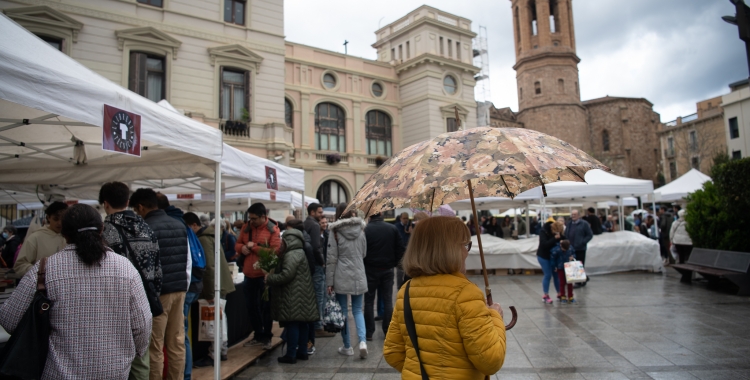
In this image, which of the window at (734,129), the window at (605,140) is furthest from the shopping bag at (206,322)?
the window at (605,140)

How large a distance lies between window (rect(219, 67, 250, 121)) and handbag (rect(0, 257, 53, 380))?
60.2 feet

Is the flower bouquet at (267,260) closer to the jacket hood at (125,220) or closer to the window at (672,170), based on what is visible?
the jacket hood at (125,220)

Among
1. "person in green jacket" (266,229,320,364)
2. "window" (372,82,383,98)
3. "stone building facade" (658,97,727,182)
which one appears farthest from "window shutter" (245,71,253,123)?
"stone building facade" (658,97,727,182)

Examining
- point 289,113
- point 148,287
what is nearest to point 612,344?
point 148,287

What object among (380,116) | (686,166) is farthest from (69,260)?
(686,166)

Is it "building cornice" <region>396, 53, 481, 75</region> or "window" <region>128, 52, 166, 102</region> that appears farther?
"building cornice" <region>396, 53, 481, 75</region>

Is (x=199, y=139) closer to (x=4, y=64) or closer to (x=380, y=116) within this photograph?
(x=4, y=64)

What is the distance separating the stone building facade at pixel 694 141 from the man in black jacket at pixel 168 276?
159 feet

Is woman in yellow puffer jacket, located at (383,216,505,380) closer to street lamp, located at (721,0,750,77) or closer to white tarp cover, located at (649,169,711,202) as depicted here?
street lamp, located at (721,0,750,77)

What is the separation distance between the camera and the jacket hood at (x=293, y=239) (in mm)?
5562

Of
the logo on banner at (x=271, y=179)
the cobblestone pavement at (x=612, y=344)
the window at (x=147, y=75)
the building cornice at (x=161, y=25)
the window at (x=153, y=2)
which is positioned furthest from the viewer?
the window at (x=153, y=2)

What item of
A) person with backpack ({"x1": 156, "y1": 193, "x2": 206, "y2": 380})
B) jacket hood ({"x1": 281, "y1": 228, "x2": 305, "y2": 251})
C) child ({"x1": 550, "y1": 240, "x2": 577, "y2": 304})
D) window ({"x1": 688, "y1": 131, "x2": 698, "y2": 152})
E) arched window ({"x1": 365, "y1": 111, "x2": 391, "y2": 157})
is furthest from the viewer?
window ({"x1": 688, "y1": 131, "x2": 698, "y2": 152})

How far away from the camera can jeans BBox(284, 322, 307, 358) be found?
562 cm

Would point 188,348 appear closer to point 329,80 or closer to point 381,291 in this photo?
point 381,291
